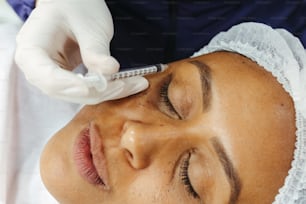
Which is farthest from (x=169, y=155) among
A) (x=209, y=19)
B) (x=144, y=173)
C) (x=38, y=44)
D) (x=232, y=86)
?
(x=209, y=19)

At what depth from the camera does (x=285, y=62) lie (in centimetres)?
84

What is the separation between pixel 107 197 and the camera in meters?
0.79

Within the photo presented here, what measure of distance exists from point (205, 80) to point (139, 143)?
6.1 inches

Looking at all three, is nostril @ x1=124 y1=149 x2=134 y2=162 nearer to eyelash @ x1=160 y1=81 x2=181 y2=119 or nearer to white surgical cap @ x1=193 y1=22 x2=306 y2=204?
eyelash @ x1=160 y1=81 x2=181 y2=119

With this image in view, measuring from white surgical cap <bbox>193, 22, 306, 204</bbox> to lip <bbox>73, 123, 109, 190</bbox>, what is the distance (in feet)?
0.94

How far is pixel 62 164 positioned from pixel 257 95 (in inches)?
13.3

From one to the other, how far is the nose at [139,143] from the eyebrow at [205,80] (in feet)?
0.32

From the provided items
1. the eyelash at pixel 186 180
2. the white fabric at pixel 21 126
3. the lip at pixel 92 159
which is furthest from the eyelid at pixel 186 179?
the white fabric at pixel 21 126

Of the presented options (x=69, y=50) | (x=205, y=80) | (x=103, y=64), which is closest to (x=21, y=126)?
(x=69, y=50)

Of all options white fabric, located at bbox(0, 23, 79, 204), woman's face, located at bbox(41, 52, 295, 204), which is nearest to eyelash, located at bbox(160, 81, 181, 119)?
woman's face, located at bbox(41, 52, 295, 204)

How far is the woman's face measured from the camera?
30.7 inches

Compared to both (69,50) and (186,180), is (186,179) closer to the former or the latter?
(186,180)

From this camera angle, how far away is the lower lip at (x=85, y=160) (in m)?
0.79

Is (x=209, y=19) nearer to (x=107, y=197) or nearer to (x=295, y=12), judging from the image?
(x=295, y=12)
